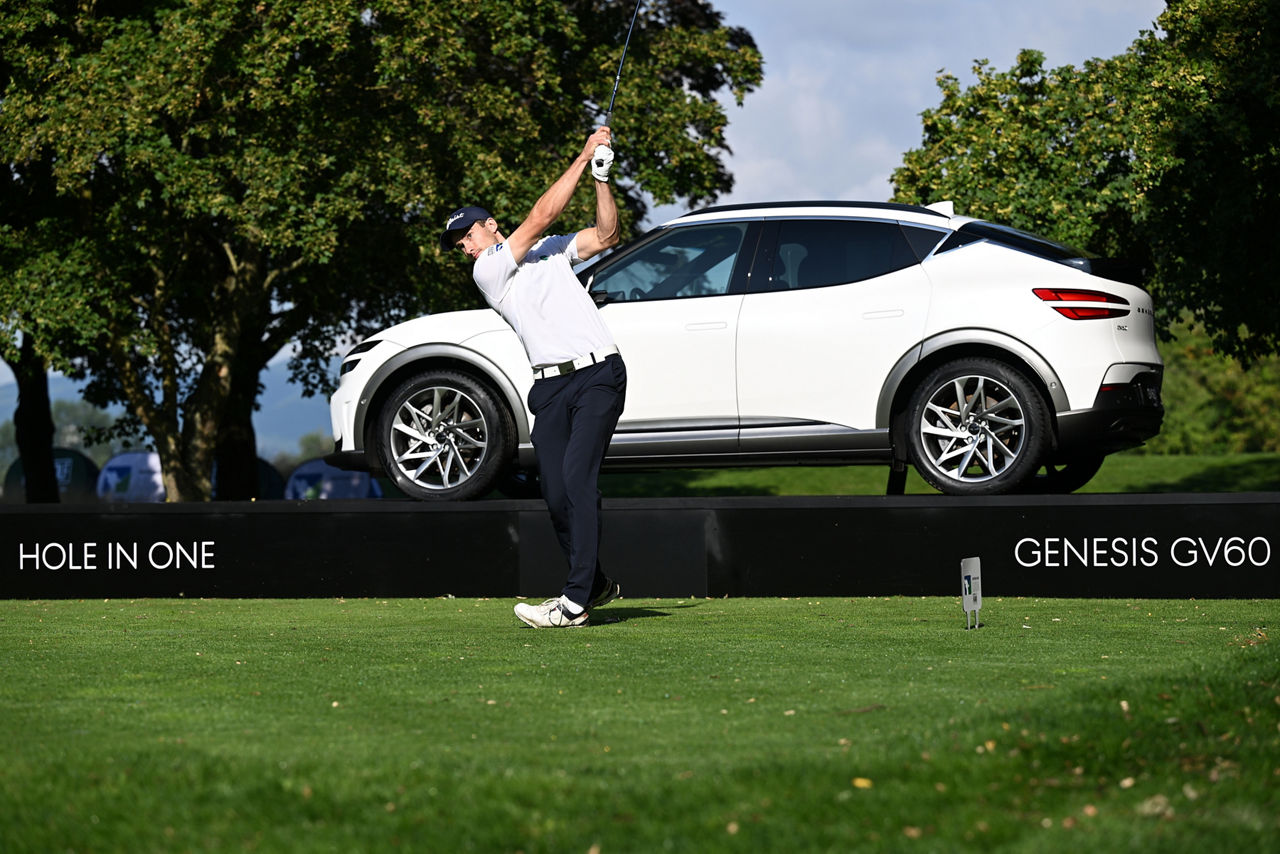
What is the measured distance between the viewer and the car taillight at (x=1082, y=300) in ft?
26.8

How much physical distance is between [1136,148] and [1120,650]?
48.2 feet

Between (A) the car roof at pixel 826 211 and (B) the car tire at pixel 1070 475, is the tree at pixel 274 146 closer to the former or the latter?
(A) the car roof at pixel 826 211

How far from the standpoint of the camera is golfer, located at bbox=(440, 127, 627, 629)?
6.75 meters

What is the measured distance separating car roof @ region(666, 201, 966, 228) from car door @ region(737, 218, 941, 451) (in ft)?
0.63

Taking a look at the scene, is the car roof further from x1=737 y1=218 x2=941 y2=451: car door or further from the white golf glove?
the white golf glove

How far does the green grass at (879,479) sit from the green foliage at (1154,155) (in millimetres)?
10277

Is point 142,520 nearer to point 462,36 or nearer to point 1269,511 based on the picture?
point 1269,511

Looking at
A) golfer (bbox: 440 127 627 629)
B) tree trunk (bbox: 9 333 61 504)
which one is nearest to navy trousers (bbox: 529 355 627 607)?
golfer (bbox: 440 127 627 629)

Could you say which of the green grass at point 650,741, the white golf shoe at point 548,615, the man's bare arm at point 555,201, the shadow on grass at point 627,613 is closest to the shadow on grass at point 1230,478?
the shadow on grass at point 627,613

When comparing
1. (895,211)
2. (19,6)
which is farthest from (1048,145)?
(19,6)

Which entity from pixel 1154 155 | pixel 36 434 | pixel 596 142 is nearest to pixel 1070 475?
pixel 596 142

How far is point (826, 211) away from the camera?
898 cm

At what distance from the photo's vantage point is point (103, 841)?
2.92 metres

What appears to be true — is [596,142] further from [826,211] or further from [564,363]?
[826,211]
